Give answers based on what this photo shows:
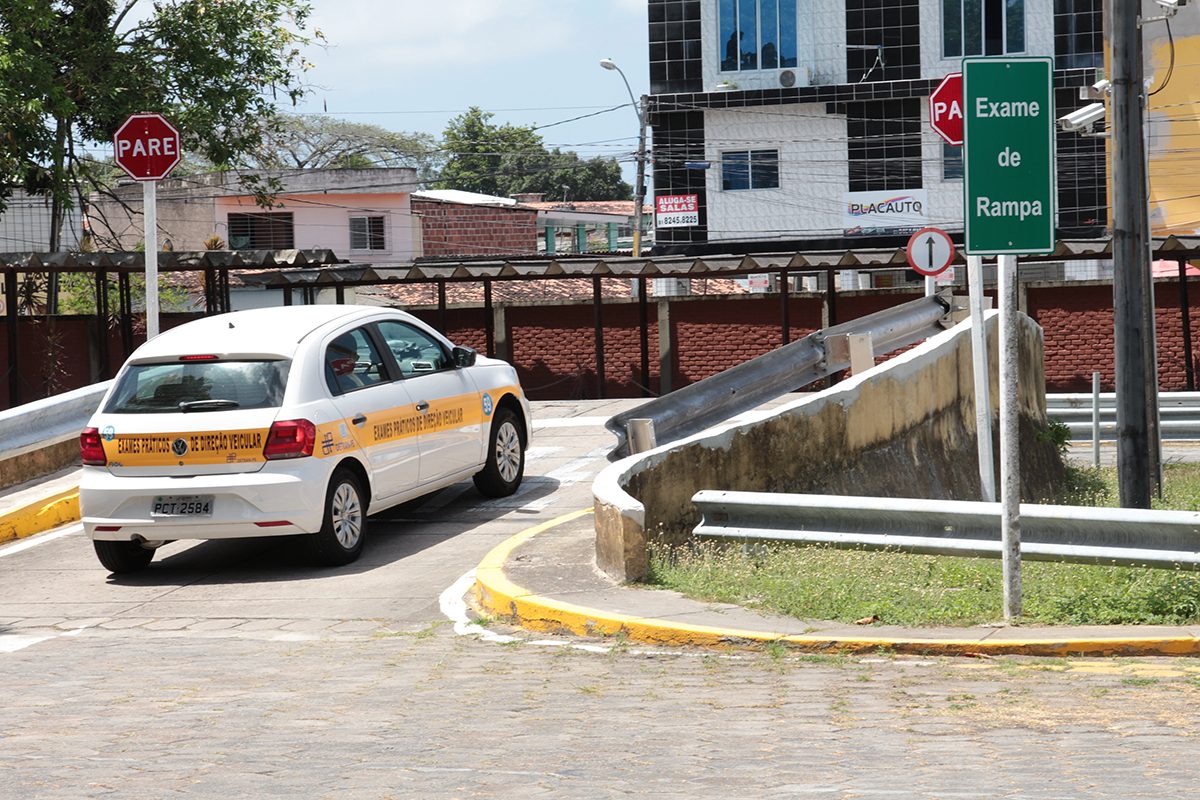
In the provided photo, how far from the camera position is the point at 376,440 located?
10984 millimetres

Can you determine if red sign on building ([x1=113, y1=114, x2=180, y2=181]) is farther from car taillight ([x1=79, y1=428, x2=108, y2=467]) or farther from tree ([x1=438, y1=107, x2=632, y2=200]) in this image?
tree ([x1=438, y1=107, x2=632, y2=200])

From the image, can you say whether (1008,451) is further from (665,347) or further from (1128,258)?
(665,347)

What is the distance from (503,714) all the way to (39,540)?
693cm

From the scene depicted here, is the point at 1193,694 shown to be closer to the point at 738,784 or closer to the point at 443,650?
the point at 738,784

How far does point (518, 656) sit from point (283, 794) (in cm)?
260

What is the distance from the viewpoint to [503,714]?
6.61 metres

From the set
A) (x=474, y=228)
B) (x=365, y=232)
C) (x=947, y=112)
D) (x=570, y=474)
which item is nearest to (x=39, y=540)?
(x=570, y=474)

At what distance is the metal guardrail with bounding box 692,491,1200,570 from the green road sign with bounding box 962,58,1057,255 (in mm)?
1546

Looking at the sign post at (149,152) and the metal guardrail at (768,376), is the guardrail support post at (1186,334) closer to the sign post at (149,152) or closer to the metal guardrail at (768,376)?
the metal guardrail at (768,376)

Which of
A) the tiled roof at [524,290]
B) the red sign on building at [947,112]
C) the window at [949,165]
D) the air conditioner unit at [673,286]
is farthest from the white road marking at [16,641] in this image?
the window at [949,165]

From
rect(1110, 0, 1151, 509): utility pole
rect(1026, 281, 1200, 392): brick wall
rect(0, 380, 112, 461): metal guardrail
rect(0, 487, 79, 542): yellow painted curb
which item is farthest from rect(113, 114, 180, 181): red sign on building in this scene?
rect(1026, 281, 1200, 392): brick wall

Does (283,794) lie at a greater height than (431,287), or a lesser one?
lesser

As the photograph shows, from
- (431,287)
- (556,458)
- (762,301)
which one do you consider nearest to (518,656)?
(556,458)

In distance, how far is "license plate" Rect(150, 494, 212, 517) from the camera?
10.2m
